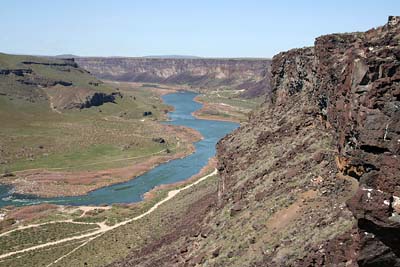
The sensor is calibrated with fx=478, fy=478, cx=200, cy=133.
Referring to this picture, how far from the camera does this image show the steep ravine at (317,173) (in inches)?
707

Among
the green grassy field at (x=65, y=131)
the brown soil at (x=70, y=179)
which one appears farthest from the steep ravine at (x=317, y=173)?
the green grassy field at (x=65, y=131)

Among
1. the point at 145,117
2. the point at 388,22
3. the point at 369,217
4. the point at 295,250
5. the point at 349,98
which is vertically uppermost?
the point at 388,22

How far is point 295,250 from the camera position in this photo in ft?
73.9

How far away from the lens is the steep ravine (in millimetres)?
17969

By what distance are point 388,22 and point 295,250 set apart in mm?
14830

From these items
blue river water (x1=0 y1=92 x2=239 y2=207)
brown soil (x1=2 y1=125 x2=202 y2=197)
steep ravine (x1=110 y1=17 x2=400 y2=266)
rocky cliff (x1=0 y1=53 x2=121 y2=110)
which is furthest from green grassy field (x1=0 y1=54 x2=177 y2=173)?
steep ravine (x1=110 y1=17 x2=400 y2=266)

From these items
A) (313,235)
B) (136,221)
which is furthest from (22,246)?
(313,235)

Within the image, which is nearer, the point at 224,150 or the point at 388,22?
the point at 388,22

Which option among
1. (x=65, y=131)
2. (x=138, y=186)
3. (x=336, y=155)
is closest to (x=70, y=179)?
(x=138, y=186)

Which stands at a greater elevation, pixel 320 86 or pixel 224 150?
pixel 320 86

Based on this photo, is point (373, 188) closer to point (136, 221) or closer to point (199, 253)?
point (199, 253)

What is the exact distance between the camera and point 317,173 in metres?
29.3

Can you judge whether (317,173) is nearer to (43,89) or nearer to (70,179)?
(70,179)

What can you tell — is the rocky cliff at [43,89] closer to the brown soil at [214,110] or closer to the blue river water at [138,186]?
the brown soil at [214,110]
